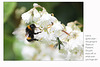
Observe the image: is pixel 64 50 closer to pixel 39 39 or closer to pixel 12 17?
pixel 39 39

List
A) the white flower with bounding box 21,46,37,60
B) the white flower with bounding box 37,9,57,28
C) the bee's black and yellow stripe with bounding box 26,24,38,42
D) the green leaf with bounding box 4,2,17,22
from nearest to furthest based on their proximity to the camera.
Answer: the white flower with bounding box 37,9,57,28 → the bee's black and yellow stripe with bounding box 26,24,38,42 → the green leaf with bounding box 4,2,17,22 → the white flower with bounding box 21,46,37,60

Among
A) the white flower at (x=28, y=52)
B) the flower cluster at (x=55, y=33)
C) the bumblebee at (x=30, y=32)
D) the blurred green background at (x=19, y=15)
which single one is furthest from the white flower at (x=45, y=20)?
the white flower at (x=28, y=52)

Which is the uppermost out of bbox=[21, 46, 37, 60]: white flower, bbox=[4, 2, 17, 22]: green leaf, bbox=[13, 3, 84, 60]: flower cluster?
bbox=[4, 2, 17, 22]: green leaf

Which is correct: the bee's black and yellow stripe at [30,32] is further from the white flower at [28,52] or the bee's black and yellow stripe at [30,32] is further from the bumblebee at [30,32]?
the white flower at [28,52]

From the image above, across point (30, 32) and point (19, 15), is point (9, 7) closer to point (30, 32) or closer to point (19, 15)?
point (19, 15)

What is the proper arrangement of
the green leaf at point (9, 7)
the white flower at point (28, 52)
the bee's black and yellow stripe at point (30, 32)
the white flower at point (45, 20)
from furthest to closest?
the white flower at point (28, 52), the green leaf at point (9, 7), the bee's black and yellow stripe at point (30, 32), the white flower at point (45, 20)

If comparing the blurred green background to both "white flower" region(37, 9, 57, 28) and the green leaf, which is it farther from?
"white flower" region(37, 9, 57, 28)

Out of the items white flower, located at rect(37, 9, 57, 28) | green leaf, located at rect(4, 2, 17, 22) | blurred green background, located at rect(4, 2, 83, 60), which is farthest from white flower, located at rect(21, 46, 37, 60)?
white flower, located at rect(37, 9, 57, 28)

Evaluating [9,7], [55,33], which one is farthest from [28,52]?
[55,33]

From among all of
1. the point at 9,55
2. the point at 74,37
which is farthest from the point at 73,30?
the point at 9,55
